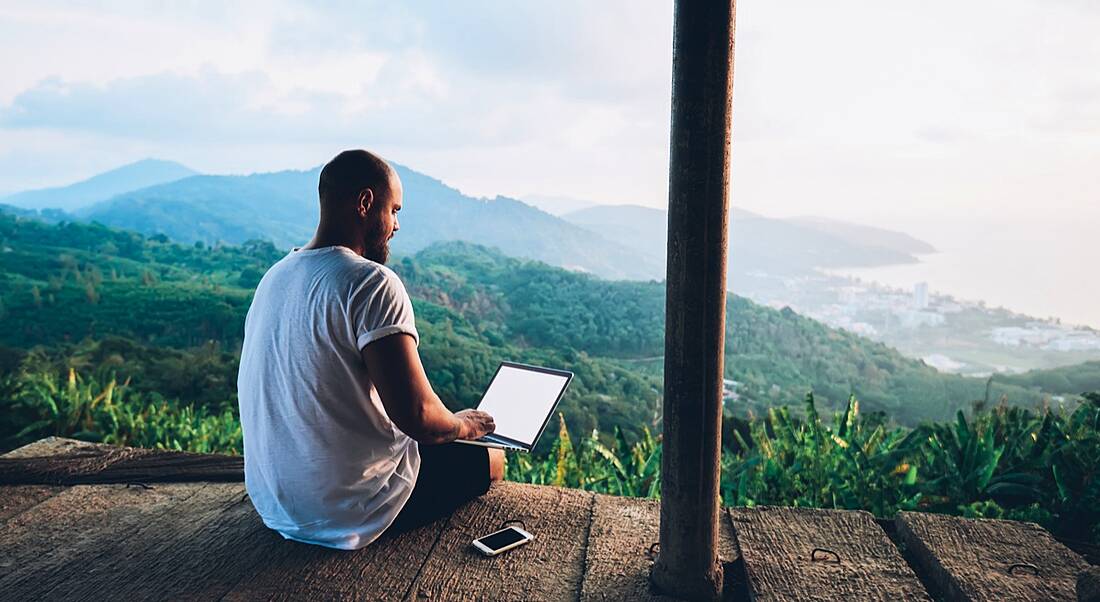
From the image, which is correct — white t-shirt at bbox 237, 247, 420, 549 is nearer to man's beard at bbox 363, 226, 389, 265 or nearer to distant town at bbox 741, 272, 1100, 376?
man's beard at bbox 363, 226, 389, 265

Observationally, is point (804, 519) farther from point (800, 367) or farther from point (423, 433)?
point (800, 367)

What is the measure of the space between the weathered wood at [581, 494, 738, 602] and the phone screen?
0.74ft

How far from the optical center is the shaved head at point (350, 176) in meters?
2.00

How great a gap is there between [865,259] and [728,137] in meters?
18.0

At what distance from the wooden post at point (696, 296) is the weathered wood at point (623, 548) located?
0.35ft

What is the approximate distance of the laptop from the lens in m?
2.38

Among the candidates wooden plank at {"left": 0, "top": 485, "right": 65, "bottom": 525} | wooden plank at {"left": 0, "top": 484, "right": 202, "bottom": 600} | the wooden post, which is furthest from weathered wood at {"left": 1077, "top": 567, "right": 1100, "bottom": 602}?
wooden plank at {"left": 0, "top": 485, "right": 65, "bottom": 525}

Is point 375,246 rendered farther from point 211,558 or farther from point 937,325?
point 937,325

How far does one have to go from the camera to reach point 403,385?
1901mm

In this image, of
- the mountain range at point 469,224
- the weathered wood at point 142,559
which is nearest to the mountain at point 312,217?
the mountain range at point 469,224

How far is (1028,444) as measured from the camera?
3438mm

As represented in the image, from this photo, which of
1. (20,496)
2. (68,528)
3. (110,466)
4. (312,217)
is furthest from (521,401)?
(312,217)

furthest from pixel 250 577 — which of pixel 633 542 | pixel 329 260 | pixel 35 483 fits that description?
pixel 35 483

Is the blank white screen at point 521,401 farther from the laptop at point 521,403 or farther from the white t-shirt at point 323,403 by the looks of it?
the white t-shirt at point 323,403
